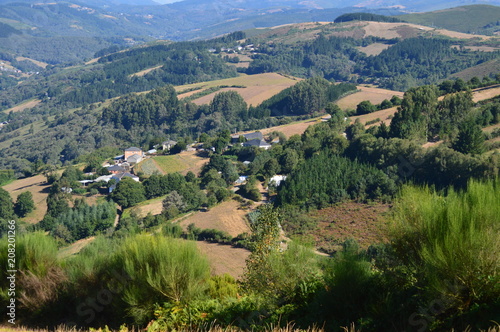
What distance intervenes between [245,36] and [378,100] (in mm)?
106054

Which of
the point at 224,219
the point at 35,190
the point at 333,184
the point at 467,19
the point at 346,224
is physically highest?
the point at 467,19

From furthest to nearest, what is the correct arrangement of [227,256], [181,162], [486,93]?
[181,162] < [486,93] < [227,256]

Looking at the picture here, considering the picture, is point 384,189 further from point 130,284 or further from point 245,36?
point 245,36

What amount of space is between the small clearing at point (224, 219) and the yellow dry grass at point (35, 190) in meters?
13.6

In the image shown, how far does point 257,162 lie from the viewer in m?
40.8

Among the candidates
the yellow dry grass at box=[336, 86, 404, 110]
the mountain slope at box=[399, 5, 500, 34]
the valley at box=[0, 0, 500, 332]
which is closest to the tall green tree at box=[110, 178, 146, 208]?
the valley at box=[0, 0, 500, 332]

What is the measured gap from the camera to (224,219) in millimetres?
29672

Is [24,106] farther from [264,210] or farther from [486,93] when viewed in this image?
[264,210]

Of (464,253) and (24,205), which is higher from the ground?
(464,253)

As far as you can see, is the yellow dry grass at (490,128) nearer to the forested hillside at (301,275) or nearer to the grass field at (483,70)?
the forested hillside at (301,275)

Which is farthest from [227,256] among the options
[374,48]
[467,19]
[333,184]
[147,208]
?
[467,19]

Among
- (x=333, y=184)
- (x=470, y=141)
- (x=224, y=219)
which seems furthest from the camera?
(x=333, y=184)

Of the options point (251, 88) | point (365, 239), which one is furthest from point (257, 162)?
point (251, 88)

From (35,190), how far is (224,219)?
22.8 meters
